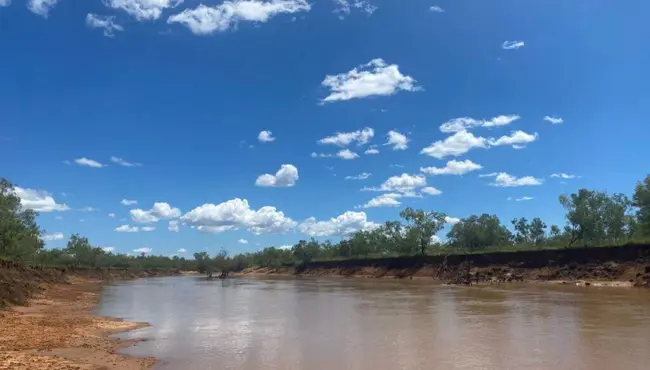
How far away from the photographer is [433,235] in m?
115

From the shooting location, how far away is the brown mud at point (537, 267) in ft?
194

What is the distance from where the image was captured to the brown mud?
59219 mm

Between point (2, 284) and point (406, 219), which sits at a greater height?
point (406, 219)

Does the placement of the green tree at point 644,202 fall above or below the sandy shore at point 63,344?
above

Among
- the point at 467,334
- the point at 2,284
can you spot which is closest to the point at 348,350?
the point at 467,334

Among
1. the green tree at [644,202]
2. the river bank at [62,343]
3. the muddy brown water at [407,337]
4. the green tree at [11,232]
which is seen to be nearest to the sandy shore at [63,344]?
the river bank at [62,343]

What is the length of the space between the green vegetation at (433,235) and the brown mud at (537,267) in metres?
5.76

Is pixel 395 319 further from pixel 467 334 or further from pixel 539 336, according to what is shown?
pixel 539 336

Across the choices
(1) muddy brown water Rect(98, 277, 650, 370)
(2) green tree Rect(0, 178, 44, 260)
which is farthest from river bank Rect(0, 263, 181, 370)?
(2) green tree Rect(0, 178, 44, 260)

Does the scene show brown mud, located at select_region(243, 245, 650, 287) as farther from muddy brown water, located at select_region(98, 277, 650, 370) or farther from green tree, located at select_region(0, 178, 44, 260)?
green tree, located at select_region(0, 178, 44, 260)

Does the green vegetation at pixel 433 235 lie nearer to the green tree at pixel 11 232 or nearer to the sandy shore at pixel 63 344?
the green tree at pixel 11 232

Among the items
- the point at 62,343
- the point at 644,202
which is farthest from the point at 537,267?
the point at 62,343

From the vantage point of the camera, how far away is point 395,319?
29.2m

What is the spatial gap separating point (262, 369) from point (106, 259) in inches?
7966
